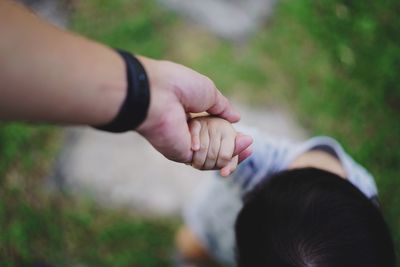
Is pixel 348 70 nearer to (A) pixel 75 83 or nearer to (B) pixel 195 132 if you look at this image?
(B) pixel 195 132

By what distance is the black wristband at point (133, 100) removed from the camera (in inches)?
38.3

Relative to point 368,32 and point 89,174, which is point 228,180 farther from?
point 368,32

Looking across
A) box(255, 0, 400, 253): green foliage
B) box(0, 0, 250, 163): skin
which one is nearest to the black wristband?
box(0, 0, 250, 163): skin

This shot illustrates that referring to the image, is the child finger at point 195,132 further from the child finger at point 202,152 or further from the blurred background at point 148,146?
the blurred background at point 148,146

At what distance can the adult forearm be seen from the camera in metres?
0.84

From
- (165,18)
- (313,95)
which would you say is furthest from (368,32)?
(165,18)

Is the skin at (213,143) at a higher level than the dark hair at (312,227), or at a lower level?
higher

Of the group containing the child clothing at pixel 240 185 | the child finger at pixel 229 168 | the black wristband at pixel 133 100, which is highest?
the black wristband at pixel 133 100

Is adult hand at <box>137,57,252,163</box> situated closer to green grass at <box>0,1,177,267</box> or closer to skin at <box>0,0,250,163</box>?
skin at <box>0,0,250,163</box>

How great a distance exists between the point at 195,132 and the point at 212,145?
0.05 m

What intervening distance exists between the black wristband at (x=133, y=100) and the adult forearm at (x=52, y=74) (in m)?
0.01

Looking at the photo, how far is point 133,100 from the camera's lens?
0.97 meters

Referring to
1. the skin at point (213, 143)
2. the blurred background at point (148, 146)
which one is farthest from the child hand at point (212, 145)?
the blurred background at point (148, 146)

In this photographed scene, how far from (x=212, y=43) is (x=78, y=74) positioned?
6.10 ft
